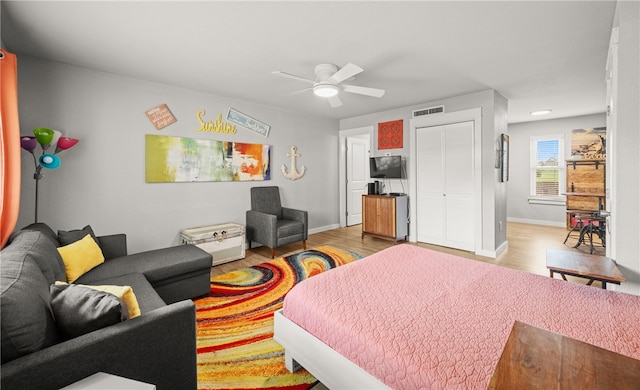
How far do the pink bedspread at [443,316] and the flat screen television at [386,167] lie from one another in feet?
10.6

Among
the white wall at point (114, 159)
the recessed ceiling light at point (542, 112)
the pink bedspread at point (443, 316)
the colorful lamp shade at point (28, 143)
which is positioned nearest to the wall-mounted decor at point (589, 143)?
the recessed ceiling light at point (542, 112)

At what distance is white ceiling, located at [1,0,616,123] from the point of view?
206 centimetres

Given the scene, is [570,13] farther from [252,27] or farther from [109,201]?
[109,201]

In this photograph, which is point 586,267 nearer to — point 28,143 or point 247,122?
point 247,122

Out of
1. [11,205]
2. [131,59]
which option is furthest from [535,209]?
[11,205]

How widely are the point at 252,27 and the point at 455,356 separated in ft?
8.62

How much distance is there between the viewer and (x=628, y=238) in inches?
69.7

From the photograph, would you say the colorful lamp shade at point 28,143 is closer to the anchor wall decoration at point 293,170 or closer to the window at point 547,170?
the anchor wall decoration at point 293,170

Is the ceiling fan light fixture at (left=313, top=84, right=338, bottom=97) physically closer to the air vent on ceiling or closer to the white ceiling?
the white ceiling

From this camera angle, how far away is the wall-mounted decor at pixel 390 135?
16.9 ft

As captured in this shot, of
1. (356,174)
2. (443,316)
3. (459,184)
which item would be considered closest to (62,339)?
(443,316)

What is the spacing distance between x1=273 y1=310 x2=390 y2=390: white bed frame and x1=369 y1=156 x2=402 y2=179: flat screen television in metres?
3.90

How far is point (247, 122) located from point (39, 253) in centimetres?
332

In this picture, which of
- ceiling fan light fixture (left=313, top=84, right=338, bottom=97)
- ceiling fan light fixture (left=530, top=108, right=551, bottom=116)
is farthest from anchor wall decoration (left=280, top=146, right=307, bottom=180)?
ceiling fan light fixture (left=530, top=108, right=551, bottom=116)
